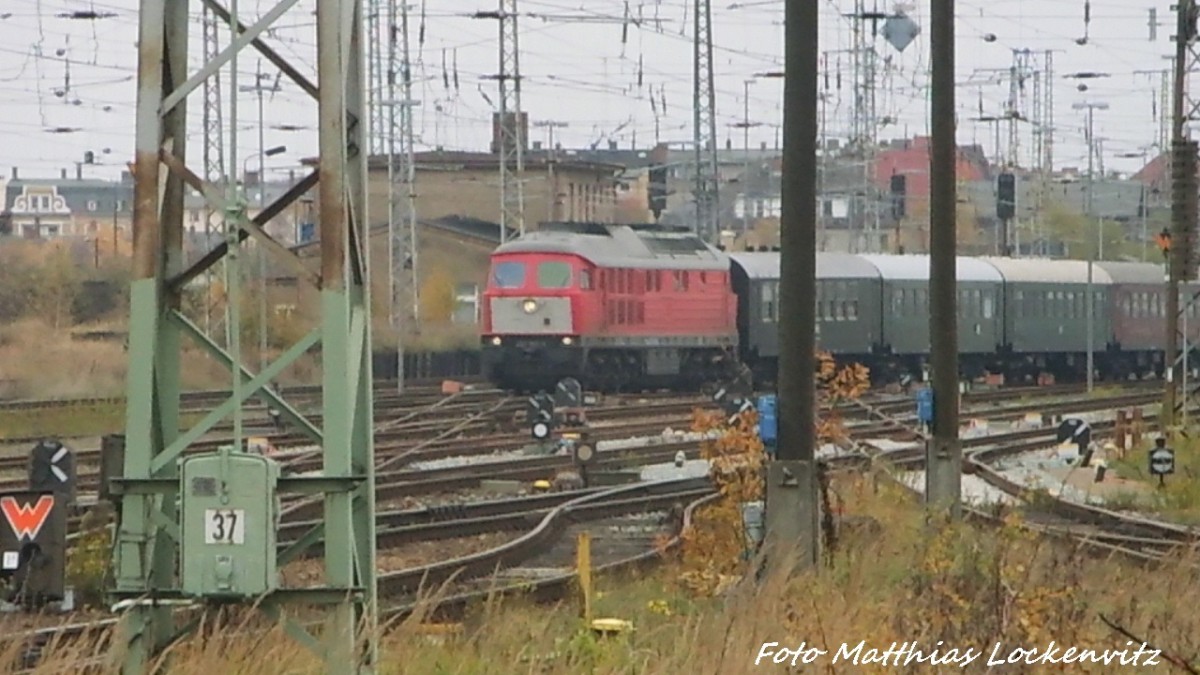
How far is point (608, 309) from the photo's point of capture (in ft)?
134

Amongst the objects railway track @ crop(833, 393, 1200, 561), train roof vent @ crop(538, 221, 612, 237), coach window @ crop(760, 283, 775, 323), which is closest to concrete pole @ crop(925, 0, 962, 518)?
railway track @ crop(833, 393, 1200, 561)

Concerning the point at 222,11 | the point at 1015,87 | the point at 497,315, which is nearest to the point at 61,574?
the point at 222,11

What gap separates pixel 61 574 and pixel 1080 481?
51.2 feet

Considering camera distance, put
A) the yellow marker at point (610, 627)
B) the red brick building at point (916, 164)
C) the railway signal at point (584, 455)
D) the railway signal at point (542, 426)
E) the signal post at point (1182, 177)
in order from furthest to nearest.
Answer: the red brick building at point (916, 164), the signal post at point (1182, 177), the railway signal at point (542, 426), the railway signal at point (584, 455), the yellow marker at point (610, 627)

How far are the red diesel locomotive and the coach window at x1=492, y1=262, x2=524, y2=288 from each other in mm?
18

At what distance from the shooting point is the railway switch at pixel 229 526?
967cm

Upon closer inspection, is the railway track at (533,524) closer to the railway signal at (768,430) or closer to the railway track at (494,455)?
the railway track at (494,455)

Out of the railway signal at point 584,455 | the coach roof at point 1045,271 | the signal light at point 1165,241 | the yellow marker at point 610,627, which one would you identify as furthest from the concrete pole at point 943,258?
the coach roof at point 1045,271

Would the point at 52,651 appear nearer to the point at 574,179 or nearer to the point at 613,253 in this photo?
the point at 613,253

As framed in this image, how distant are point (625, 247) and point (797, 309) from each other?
2711 cm

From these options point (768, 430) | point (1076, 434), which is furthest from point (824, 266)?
point (768, 430)

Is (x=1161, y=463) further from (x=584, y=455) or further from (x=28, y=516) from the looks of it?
(x=28, y=516)

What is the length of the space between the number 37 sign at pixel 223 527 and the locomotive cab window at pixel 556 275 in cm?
3050

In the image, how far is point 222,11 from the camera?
33.6ft
